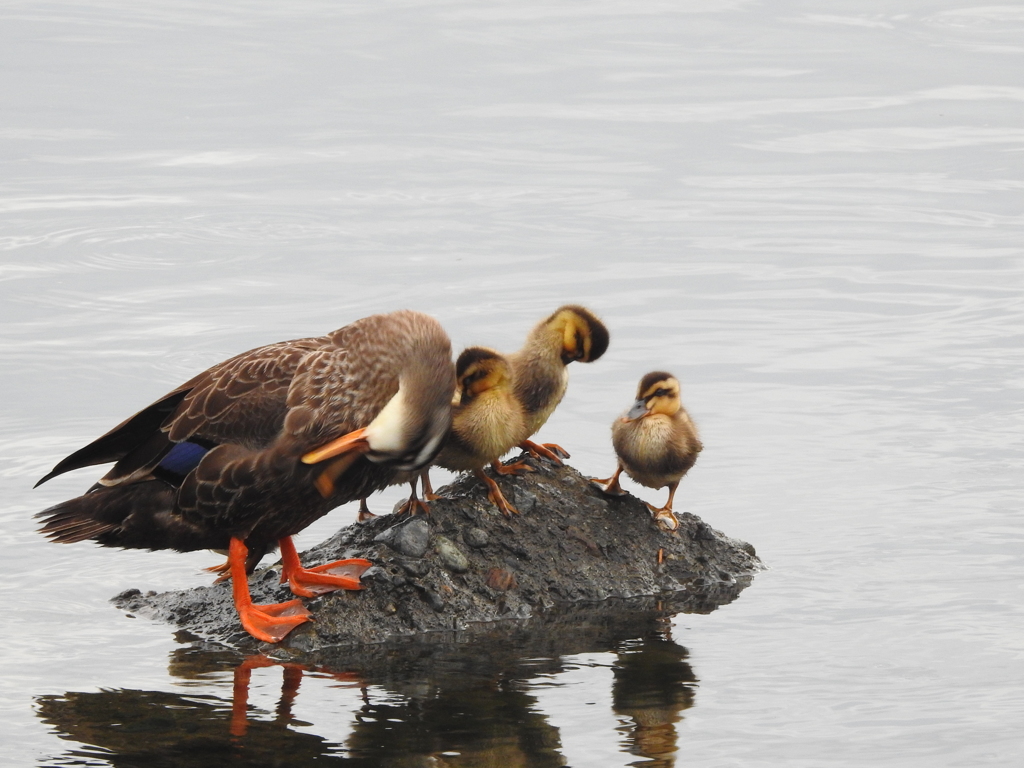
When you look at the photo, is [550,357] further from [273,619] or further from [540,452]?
[273,619]

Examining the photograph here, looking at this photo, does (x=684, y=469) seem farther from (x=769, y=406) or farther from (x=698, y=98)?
(x=698, y=98)

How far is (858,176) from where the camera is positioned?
18172 millimetres

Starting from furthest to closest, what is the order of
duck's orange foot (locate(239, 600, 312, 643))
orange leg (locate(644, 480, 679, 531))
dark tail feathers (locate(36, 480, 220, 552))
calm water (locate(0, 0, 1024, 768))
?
orange leg (locate(644, 480, 679, 531)), dark tail feathers (locate(36, 480, 220, 552)), duck's orange foot (locate(239, 600, 312, 643)), calm water (locate(0, 0, 1024, 768))

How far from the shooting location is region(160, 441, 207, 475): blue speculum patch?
23.6ft

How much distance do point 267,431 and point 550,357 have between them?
164 centimetres

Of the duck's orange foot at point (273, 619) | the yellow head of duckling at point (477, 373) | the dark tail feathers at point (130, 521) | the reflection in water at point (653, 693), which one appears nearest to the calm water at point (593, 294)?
the reflection in water at point (653, 693)

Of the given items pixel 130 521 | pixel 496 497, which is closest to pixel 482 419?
pixel 496 497

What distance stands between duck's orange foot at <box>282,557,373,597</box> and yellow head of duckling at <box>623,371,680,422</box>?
1529 mm

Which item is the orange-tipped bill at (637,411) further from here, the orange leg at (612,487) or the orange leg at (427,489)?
the orange leg at (427,489)

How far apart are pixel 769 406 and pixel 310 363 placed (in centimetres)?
504

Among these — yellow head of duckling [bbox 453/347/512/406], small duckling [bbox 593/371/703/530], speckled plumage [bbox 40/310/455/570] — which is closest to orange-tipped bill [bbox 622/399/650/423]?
small duckling [bbox 593/371/703/530]

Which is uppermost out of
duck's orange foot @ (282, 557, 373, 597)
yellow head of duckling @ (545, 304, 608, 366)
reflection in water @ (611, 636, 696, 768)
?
yellow head of duckling @ (545, 304, 608, 366)

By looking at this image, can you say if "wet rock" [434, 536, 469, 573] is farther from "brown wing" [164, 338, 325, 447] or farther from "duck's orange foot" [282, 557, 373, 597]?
"brown wing" [164, 338, 325, 447]

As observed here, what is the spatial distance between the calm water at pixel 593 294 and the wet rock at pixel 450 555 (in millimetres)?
445
